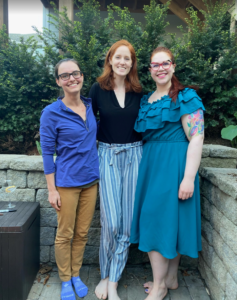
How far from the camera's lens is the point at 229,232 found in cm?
163

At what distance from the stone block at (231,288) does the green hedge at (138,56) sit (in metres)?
2.06

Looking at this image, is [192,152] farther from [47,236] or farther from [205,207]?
[47,236]

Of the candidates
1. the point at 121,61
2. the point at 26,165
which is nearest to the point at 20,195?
the point at 26,165

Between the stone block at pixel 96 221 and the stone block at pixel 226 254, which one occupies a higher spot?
the stone block at pixel 226 254

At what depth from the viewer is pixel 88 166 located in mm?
1823

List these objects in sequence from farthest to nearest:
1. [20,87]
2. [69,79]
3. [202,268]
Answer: [20,87] → [202,268] → [69,79]

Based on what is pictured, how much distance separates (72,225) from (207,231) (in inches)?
44.4

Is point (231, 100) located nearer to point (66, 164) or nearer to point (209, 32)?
point (209, 32)

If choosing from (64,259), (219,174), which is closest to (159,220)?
(219,174)

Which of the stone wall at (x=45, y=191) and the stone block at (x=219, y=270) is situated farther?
the stone wall at (x=45, y=191)

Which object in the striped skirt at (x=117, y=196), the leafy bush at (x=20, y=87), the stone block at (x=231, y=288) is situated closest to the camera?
the stone block at (x=231, y=288)

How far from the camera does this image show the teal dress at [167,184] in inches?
66.7

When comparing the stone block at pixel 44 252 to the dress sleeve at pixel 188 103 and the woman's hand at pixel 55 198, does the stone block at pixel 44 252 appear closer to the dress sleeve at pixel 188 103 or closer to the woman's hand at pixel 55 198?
the woman's hand at pixel 55 198

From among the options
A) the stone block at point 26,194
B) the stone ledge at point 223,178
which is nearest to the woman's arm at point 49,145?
the stone block at point 26,194
